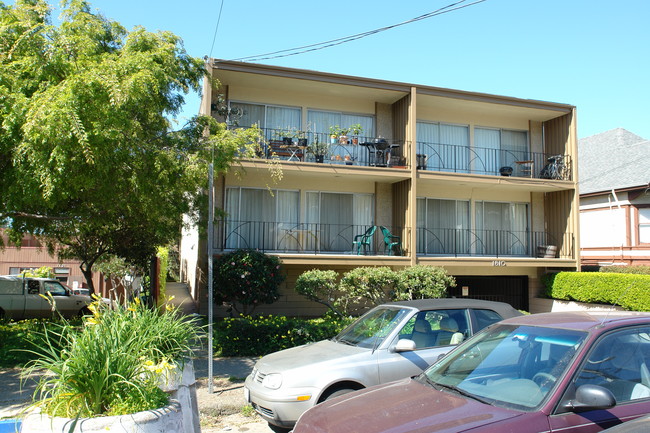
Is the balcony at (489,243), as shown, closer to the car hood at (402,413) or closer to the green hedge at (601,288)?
the green hedge at (601,288)

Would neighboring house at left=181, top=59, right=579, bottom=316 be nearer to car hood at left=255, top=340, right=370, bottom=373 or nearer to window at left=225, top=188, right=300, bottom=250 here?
window at left=225, top=188, right=300, bottom=250

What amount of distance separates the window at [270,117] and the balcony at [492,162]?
4.30 metres

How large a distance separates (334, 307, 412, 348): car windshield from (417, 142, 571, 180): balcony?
1059cm

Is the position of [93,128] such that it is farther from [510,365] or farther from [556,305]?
[556,305]

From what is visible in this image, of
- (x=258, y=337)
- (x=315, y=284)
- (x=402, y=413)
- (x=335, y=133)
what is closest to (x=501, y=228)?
(x=335, y=133)

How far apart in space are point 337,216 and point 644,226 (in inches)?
493

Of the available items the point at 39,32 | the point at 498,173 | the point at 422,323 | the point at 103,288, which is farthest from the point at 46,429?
the point at 103,288

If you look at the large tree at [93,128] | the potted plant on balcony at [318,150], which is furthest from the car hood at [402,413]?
the potted plant on balcony at [318,150]

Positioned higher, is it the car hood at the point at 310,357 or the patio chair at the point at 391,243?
the patio chair at the point at 391,243

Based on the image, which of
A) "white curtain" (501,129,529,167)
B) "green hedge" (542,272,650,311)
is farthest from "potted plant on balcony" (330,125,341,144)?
"green hedge" (542,272,650,311)

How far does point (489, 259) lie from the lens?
53.3 ft

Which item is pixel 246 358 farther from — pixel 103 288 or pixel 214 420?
pixel 103 288

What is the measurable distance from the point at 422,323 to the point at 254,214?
383 inches

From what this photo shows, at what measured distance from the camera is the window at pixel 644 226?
19.9 meters
